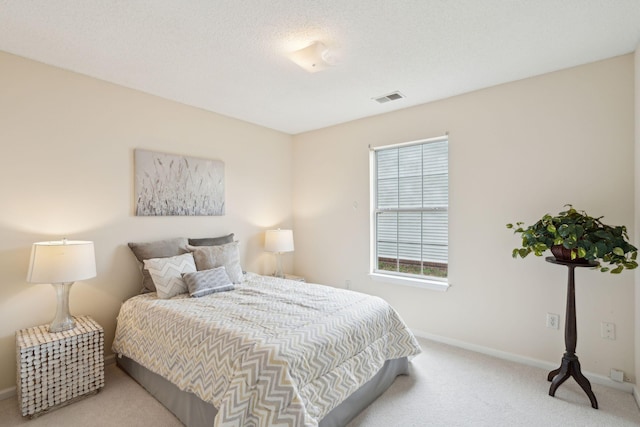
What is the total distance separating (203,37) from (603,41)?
279 cm

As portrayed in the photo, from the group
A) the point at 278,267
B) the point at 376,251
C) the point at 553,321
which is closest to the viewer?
the point at 553,321

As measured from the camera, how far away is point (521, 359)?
9.10ft

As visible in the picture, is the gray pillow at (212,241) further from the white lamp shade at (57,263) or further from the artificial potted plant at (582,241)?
the artificial potted plant at (582,241)

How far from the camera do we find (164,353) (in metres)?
2.11

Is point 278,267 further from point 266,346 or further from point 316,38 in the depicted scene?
point 316,38

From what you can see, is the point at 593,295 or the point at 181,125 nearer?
the point at 593,295

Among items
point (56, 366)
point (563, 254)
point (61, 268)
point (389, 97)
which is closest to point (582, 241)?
point (563, 254)

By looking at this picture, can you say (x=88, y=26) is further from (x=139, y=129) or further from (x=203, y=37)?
(x=139, y=129)

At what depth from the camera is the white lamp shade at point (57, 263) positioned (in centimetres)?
213

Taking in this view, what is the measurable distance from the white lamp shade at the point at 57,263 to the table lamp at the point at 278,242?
2.00m

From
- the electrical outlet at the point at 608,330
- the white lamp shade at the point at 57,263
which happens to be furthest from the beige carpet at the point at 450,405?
the white lamp shade at the point at 57,263

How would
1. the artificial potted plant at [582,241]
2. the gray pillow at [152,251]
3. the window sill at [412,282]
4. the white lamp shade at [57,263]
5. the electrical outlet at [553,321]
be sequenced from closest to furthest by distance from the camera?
the artificial potted plant at [582,241], the white lamp shade at [57,263], the electrical outlet at [553,321], the gray pillow at [152,251], the window sill at [412,282]

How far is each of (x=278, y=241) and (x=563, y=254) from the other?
9.35 ft

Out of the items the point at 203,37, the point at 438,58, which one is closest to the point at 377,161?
the point at 438,58
